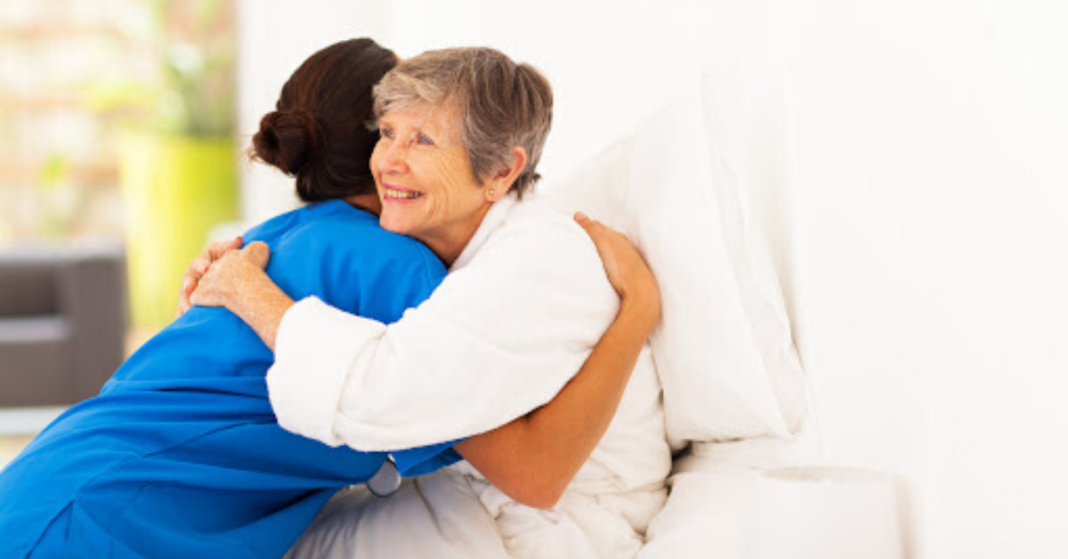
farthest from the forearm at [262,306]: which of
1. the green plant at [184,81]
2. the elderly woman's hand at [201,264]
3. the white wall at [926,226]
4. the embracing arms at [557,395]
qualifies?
the green plant at [184,81]

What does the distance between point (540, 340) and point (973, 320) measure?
0.53 m

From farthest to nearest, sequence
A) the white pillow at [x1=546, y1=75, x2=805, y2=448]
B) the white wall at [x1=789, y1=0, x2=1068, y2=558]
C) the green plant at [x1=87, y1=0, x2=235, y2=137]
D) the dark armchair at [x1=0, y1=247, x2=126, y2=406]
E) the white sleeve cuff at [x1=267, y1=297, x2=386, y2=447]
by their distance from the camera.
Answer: the green plant at [x1=87, y1=0, x2=235, y2=137], the dark armchair at [x1=0, y1=247, x2=126, y2=406], the white pillow at [x1=546, y1=75, x2=805, y2=448], the white sleeve cuff at [x1=267, y1=297, x2=386, y2=447], the white wall at [x1=789, y1=0, x2=1068, y2=558]

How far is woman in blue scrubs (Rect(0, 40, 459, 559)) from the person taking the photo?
4.30 feet

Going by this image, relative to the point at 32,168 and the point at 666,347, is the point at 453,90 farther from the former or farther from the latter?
the point at 32,168

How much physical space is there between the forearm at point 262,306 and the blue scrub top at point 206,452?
31 mm

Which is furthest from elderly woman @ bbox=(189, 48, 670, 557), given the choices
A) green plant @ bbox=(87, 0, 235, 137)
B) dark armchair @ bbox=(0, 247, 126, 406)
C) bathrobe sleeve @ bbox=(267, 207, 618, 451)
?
green plant @ bbox=(87, 0, 235, 137)

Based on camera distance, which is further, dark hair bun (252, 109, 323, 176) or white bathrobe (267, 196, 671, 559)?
dark hair bun (252, 109, 323, 176)

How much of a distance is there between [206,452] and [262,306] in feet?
0.66

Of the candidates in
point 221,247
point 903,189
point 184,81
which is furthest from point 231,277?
point 184,81

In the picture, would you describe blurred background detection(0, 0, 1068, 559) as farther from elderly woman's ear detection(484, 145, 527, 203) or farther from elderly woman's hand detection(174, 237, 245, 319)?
elderly woman's ear detection(484, 145, 527, 203)

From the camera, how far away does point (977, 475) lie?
106cm

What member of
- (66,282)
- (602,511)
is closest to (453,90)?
(602,511)

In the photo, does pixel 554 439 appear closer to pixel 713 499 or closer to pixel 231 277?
pixel 713 499

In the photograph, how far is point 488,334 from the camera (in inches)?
51.7
